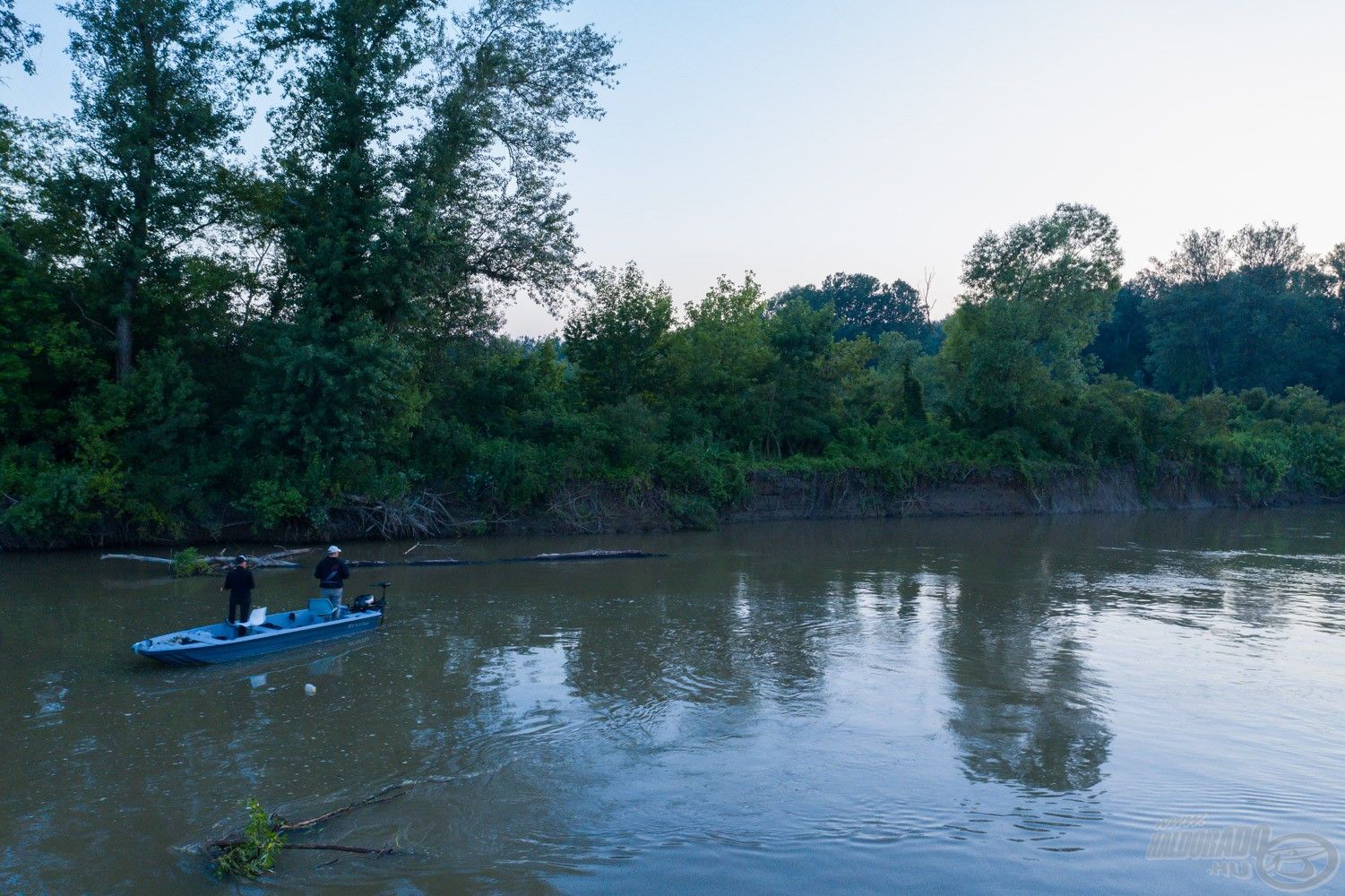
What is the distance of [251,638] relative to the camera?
13203mm

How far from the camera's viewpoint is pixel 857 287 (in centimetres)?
8144

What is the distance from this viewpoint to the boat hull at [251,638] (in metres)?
12.6

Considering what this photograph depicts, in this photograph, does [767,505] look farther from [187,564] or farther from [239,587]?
[239,587]

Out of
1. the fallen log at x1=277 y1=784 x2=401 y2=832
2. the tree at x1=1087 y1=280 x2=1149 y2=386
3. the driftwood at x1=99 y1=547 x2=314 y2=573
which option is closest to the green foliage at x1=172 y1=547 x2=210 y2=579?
the driftwood at x1=99 y1=547 x2=314 y2=573

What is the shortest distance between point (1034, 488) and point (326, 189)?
2899cm

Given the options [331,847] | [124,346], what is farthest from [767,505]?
[331,847]

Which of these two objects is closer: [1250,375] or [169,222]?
[169,222]

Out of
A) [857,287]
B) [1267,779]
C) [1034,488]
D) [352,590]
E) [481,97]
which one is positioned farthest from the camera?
[857,287]

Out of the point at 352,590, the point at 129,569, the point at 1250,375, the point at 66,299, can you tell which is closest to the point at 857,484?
the point at 352,590

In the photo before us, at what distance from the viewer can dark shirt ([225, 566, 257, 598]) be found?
13.7m

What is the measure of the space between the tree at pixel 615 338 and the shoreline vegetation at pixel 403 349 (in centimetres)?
12

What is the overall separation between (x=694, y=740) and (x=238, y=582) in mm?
7717

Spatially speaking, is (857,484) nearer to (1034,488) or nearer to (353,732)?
(1034,488)

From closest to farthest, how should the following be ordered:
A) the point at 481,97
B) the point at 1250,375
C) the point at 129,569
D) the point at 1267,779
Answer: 1. the point at 1267,779
2. the point at 129,569
3. the point at 481,97
4. the point at 1250,375
